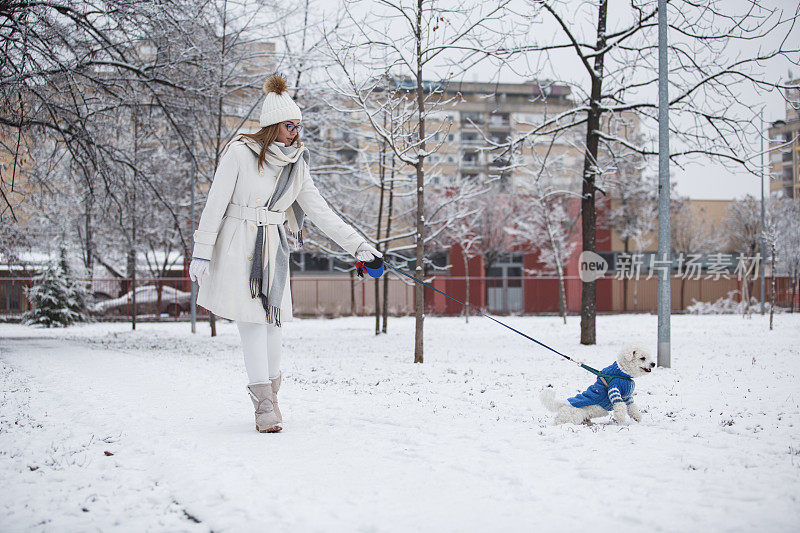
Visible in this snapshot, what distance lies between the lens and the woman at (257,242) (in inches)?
174

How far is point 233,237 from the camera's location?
177 inches

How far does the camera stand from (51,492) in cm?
325

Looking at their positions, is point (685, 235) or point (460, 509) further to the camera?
point (685, 235)

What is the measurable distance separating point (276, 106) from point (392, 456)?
2.52 meters

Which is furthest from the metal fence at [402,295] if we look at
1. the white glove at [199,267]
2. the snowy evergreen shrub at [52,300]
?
the white glove at [199,267]

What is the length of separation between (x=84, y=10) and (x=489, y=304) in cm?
2432

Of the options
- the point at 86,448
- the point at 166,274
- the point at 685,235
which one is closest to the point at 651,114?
the point at 86,448

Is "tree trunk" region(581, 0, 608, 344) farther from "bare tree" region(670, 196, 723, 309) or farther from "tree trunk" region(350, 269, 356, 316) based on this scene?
"bare tree" region(670, 196, 723, 309)

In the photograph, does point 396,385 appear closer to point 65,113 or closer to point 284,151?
point 284,151

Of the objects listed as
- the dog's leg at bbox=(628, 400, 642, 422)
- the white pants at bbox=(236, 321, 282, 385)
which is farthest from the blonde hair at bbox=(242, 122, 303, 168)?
the dog's leg at bbox=(628, 400, 642, 422)

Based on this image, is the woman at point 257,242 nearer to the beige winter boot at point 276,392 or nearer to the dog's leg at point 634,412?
the beige winter boot at point 276,392

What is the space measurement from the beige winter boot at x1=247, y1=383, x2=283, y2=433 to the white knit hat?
1.83 m

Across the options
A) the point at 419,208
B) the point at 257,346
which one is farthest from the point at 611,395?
the point at 419,208

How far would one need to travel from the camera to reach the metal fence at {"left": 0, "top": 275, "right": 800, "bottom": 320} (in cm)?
2559
